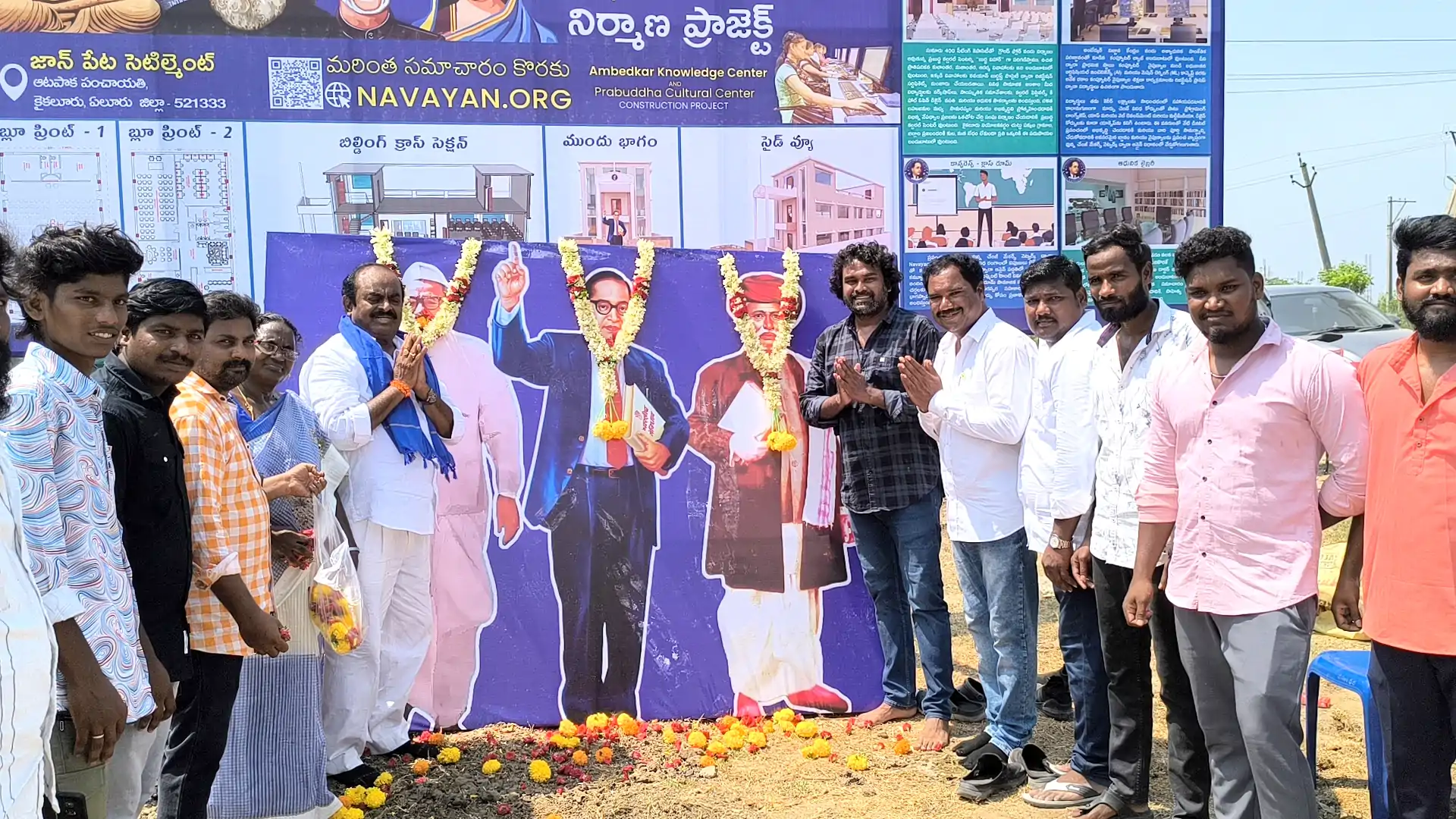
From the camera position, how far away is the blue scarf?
4.27 m

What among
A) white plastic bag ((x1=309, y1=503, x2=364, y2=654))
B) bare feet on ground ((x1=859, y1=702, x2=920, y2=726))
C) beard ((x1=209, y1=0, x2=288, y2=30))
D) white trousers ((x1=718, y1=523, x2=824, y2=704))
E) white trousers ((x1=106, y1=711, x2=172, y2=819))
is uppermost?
beard ((x1=209, y1=0, x2=288, y2=30))

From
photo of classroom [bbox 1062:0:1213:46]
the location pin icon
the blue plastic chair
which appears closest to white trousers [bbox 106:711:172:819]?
the blue plastic chair

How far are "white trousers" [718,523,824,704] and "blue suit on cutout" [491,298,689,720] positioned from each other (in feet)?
1.38

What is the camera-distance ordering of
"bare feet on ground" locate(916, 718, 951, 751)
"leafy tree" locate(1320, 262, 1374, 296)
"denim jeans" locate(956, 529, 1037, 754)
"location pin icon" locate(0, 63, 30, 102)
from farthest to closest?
"leafy tree" locate(1320, 262, 1374, 296) < "location pin icon" locate(0, 63, 30, 102) < "bare feet on ground" locate(916, 718, 951, 751) < "denim jeans" locate(956, 529, 1037, 754)

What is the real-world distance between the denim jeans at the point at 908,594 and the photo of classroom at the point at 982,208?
209 centimetres

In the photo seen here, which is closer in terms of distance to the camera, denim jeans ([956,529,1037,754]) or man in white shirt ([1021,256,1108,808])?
man in white shirt ([1021,256,1108,808])

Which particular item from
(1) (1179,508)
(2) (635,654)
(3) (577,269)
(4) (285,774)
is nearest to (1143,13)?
(3) (577,269)

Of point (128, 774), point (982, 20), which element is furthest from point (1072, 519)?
point (982, 20)

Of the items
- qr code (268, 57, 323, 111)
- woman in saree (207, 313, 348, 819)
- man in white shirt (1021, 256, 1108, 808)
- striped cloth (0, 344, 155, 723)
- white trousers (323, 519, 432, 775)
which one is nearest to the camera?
striped cloth (0, 344, 155, 723)

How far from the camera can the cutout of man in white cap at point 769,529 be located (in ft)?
16.2

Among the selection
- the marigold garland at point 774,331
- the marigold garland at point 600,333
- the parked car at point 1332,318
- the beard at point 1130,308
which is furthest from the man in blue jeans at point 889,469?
the parked car at point 1332,318

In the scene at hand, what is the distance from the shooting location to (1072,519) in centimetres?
380

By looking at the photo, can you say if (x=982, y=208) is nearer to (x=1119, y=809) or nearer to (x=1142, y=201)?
(x=1142, y=201)

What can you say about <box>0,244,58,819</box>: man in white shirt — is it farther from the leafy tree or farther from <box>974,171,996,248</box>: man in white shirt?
the leafy tree
